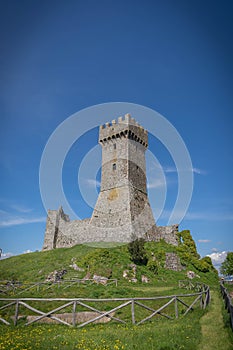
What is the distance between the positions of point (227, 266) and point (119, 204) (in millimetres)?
24428

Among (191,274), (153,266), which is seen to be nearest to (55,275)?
(153,266)

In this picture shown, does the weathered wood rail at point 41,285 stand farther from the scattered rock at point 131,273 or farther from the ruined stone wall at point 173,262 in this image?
the ruined stone wall at point 173,262

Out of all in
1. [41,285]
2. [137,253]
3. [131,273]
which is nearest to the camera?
[41,285]

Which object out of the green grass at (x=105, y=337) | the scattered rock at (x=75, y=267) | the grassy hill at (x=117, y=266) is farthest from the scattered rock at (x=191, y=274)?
the green grass at (x=105, y=337)

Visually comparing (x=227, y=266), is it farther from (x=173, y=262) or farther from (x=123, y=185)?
(x=123, y=185)

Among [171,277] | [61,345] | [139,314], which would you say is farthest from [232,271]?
[61,345]

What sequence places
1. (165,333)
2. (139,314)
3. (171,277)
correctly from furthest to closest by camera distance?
(171,277), (139,314), (165,333)

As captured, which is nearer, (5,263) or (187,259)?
→ (187,259)

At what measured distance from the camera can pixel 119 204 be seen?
109 ft

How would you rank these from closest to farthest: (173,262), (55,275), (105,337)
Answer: (105,337) → (55,275) → (173,262)

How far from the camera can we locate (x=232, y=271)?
38.9 m

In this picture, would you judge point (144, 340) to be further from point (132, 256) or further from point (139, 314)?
point (132, 256)

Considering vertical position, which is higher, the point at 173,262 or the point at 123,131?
the point at 123,131

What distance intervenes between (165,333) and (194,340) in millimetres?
909
